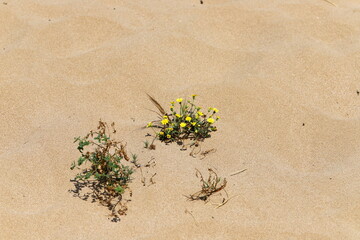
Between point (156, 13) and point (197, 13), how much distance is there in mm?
291

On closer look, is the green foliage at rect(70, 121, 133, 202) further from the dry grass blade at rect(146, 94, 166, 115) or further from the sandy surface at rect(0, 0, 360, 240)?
the dry grass blade at rect(146, 94, 166, 115)

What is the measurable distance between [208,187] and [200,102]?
0.72 m

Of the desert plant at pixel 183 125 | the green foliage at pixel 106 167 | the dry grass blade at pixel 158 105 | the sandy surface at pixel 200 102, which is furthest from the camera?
the dry grass blade at pixel 158 105

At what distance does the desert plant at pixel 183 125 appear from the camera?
284 cm

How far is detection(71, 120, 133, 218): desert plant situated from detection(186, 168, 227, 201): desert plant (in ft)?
1.10

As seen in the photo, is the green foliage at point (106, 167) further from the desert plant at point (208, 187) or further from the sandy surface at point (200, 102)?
the desert plant at point (208, 187)

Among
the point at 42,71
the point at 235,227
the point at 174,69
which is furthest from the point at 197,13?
the point at 235,227

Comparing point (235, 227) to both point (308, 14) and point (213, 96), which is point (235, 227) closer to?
point (213, 96)

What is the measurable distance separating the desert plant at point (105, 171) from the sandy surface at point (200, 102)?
7 centimetres

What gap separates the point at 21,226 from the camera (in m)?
2.27

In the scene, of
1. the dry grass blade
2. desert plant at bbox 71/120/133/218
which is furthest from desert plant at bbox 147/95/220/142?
desert plant at bbox 71/120/133/218

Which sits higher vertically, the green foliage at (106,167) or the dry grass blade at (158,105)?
the dry grass blade at (158,105)

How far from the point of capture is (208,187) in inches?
99.4

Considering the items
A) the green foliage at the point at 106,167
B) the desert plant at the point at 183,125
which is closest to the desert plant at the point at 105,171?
the green foliage at the point at 106,167
